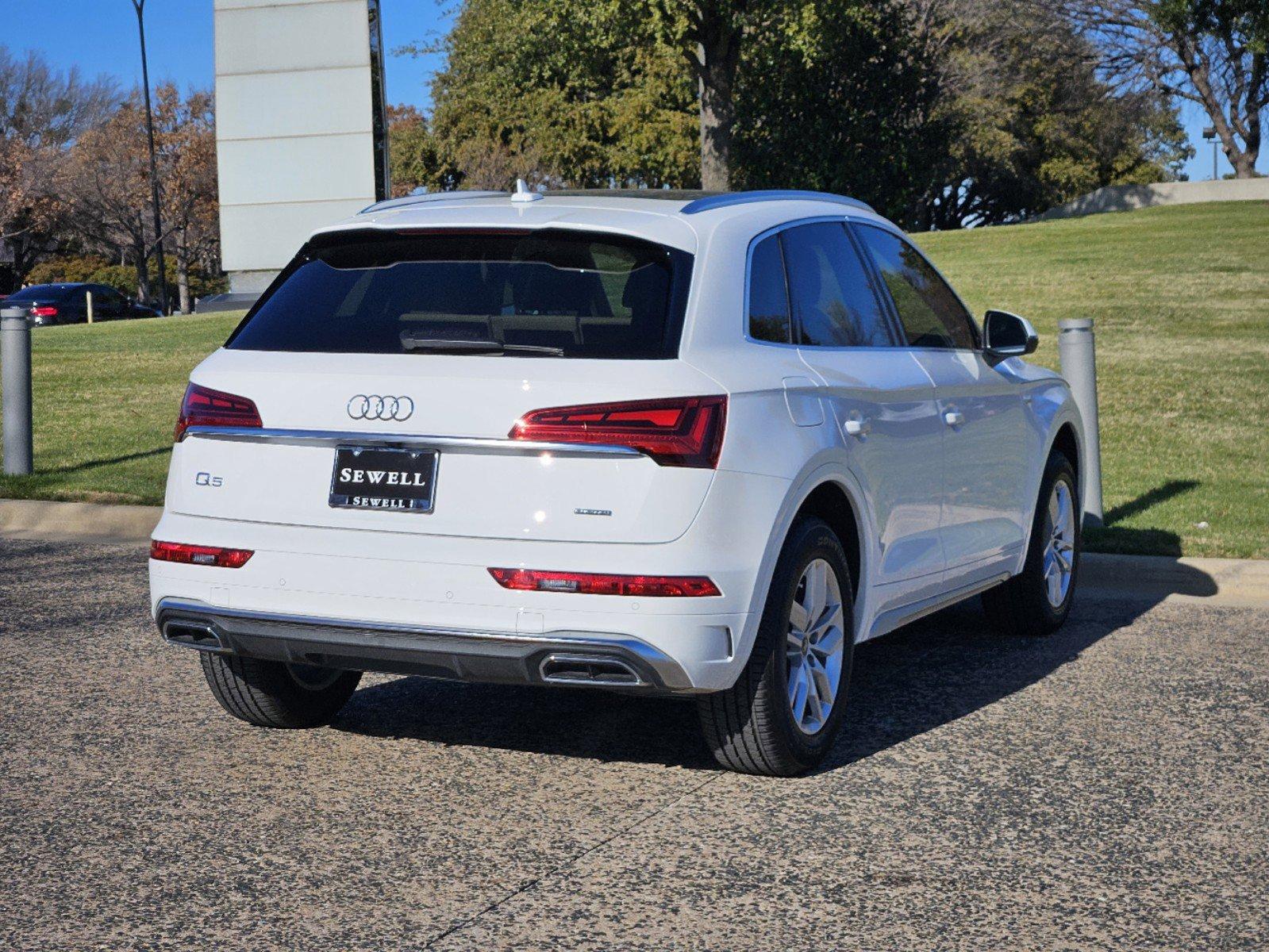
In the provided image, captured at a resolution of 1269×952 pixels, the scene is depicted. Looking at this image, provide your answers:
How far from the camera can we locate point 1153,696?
6.43m

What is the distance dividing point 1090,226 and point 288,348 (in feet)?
120

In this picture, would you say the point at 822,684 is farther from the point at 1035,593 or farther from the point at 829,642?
the point at 1035,593

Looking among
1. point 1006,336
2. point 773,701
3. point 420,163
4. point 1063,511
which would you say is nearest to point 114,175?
point 420,163

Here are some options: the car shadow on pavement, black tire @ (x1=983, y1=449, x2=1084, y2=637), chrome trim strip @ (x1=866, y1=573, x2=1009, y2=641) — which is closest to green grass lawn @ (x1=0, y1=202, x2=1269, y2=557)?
black tire @ (x1=983, y1=449, x2=1084, y2=637)

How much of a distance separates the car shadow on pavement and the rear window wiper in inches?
59.4

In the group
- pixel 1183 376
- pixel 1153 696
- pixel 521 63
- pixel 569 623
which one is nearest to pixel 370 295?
pixel 569 623

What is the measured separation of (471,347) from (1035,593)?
12.0 feet

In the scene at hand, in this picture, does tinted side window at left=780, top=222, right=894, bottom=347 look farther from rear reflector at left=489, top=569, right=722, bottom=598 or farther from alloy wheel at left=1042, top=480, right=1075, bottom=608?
alloy wheel at left=1042, top=480, right=1075, bottom=608

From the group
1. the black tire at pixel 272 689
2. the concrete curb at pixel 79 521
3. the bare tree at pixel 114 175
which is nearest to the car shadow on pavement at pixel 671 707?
the black tire at pixel 272 689

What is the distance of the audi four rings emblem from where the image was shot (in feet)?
15.5

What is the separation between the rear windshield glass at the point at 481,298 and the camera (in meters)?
4.76

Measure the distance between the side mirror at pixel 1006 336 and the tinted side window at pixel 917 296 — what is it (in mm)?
96

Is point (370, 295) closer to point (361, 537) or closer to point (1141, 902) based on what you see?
point (361, 537)

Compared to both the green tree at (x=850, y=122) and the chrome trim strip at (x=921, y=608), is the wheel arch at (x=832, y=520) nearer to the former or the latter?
the chrome trim strip at (x=921, y=608)
